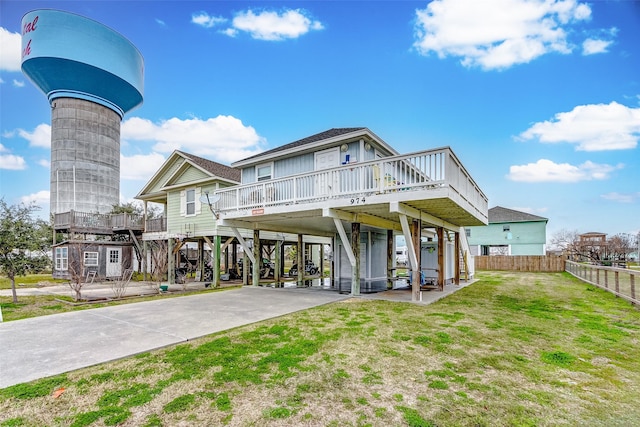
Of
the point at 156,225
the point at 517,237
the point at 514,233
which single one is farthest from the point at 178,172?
the point at 517,237

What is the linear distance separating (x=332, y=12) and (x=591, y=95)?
14586 millimetres

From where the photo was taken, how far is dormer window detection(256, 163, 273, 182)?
13.3 m

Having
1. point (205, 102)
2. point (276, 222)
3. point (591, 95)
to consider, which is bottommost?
point (276, 222)

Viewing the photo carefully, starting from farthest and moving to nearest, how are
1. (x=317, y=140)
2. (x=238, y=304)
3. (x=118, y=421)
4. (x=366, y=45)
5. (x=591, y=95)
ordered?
(x=591, y=95)
(x=366, y=45)
(x=317, y=140)
(x=238, y=304)
(x=118, y=421)

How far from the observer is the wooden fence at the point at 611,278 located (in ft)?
29.4

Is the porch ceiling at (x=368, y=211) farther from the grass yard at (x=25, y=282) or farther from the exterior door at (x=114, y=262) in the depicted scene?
the exterior door at (x=114, y=262)

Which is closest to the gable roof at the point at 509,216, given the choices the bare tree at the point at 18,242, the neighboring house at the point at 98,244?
the neighboring house at the point at 98,244

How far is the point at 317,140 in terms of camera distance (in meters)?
11.8

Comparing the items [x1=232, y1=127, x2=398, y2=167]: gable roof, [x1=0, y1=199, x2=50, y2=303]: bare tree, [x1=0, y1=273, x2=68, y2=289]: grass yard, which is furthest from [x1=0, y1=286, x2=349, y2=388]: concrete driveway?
[x1=0, y1=273, x2=68, y2=289]: grass yard

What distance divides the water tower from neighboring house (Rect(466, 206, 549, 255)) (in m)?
37.3

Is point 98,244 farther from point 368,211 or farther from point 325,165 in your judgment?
point 368,211

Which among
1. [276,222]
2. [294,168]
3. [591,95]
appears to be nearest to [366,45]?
[294,168]

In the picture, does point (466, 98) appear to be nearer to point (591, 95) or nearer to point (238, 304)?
point (591, 95)

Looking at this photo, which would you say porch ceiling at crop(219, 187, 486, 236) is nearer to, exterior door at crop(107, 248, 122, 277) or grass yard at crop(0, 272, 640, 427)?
grass yard at crop(0, 272, 640, 427)
